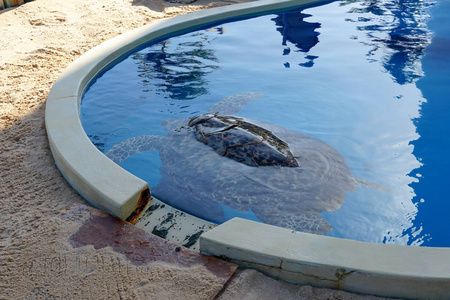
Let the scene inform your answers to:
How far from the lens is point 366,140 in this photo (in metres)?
4.17

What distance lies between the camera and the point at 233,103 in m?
4.92

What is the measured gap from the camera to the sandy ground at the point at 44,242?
81.7 inches

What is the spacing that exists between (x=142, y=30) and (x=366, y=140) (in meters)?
4.28

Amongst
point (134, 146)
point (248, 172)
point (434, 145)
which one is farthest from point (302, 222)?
point (434, 145)

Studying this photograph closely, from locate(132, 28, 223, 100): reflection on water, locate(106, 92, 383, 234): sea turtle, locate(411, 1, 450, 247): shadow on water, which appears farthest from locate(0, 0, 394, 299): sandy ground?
locate(411, 1, 450, 247): shadow on water

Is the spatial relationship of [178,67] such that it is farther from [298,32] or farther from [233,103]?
[298,32]

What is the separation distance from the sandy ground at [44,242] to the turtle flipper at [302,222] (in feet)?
2.42

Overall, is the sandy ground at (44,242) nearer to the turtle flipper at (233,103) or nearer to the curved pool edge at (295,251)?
the curved pool edge at (295,251)

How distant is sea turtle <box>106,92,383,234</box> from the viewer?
10.0ft

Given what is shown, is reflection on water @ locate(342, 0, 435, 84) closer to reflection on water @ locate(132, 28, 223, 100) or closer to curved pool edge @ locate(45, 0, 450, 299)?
reflection on water @ locate(132, 28, 223, 100)

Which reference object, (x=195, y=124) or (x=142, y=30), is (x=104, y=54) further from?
(x=195, y=124)

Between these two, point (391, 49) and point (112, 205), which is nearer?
point (112, 205)

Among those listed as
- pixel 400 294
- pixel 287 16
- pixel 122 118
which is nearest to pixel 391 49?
pixel 287 16

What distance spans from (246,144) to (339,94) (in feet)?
7.61
